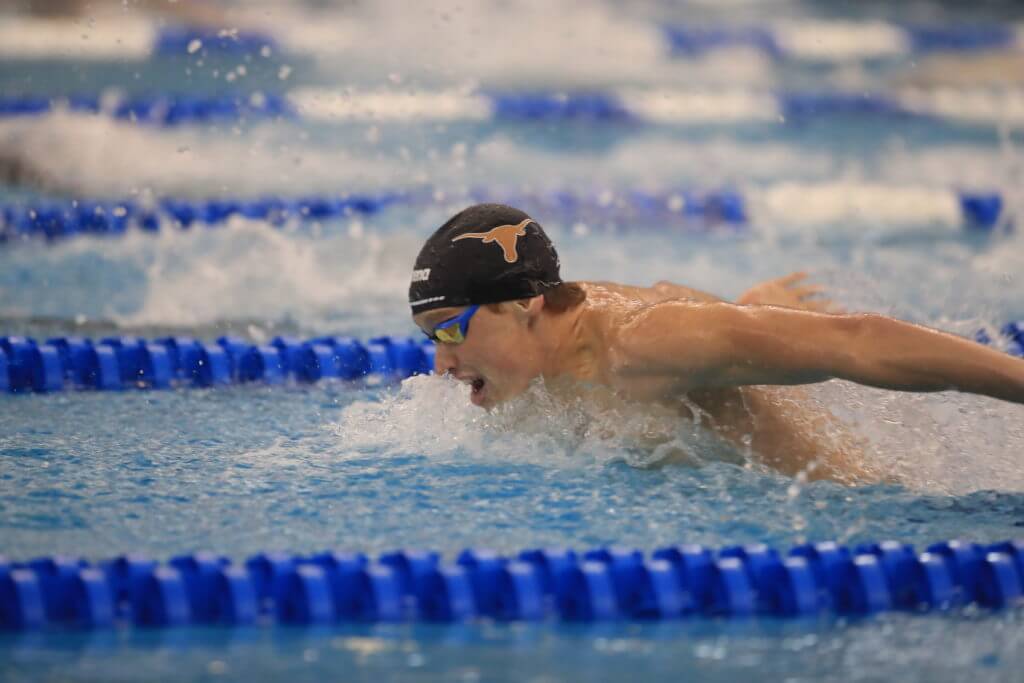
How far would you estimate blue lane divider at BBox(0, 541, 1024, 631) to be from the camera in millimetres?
2168

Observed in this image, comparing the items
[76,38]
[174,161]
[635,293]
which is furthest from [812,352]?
[76,38]

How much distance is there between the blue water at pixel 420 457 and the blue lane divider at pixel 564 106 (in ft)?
3.38

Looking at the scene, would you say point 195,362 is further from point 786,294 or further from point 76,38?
point 76,38

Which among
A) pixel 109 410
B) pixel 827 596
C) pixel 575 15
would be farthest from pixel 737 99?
pixel 827 596

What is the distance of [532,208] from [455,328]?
3462 mm

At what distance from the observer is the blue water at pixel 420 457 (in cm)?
209

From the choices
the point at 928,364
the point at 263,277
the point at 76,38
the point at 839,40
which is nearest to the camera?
the point at 928,364

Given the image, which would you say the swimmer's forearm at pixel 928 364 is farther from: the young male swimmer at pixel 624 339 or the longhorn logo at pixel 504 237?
the longhorn logo at pixel 504 237

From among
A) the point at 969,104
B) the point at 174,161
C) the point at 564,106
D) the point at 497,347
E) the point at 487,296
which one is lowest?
the point at 497,347

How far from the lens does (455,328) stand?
2.58m

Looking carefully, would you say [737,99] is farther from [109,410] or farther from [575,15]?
[109,410]

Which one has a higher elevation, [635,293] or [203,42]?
[203,42]

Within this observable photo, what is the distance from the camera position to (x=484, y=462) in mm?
2822

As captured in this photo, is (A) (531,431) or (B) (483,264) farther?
(A) (531,431)
